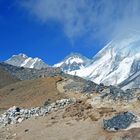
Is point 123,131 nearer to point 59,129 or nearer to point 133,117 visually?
point 133,117

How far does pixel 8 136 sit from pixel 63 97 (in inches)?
872

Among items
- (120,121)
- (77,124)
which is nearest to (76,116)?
(77,124)

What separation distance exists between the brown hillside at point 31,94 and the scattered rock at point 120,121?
27.5 metres

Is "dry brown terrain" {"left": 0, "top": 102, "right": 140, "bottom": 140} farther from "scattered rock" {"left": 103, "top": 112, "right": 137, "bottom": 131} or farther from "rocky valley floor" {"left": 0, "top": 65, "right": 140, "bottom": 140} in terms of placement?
"scattered rock" {"left": 103, "top": 112, "right": 137, "bottom": 131}

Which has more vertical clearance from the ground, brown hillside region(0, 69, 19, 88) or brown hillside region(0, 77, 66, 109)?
brown hillside region(0, 69, 19, 88)

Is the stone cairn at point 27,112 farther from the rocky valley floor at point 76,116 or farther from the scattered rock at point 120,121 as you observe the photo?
the scattered rock at point 120,121

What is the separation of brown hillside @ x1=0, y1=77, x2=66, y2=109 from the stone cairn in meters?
7.50

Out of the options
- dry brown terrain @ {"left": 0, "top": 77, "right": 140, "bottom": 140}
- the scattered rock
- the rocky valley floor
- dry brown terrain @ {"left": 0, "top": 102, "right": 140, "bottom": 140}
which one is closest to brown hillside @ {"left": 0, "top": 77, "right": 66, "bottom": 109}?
the rocky valley floor

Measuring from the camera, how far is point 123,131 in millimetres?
71375

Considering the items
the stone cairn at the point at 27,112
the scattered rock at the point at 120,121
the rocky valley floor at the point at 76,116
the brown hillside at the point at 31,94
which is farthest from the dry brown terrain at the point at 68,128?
the brown hillside at the point at 31,94

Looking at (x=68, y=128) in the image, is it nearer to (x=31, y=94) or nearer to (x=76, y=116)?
(x=76, y=116)

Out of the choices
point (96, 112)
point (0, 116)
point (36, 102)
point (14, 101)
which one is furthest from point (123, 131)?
point (14, 101)

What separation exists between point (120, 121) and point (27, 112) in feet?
78.2

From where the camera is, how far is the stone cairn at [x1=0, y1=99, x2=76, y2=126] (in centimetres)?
9038
